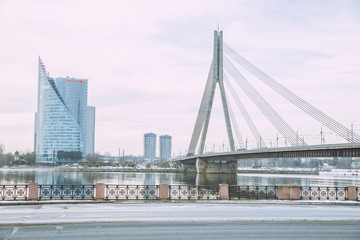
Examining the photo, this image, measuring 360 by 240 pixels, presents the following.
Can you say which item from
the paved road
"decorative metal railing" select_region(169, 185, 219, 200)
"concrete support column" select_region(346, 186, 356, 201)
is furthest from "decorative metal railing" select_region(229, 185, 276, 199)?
the paved road

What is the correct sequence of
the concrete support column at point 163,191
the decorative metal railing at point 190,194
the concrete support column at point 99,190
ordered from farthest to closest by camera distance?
1. the decorative metal railing at point 190,194
2. the concrete support column at point 163,191
3. the concrete support column at point 99,190

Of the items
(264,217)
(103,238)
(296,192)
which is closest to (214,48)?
(296,192)

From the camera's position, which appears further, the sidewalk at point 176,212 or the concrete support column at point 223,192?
the concrete support column at point 223,192

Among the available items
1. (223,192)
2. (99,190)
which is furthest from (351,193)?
(99,190)

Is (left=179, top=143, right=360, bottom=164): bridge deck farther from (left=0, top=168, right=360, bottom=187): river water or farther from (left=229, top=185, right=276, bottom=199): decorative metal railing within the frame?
(left=229, top=185, right=276, bottom=199): decorative metal railing

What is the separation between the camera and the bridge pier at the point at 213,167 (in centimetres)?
9988

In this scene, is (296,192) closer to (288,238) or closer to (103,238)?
(288,238)

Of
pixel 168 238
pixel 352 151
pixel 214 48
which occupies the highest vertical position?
pixel 214 48

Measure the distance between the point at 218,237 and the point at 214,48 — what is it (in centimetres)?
7479

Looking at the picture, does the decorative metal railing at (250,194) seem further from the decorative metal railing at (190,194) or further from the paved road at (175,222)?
the paved road at (175,222)

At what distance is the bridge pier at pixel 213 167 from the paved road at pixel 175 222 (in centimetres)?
7672

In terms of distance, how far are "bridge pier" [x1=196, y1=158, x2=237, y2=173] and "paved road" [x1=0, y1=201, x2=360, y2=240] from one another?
3020 inches

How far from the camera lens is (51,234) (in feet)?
47.7

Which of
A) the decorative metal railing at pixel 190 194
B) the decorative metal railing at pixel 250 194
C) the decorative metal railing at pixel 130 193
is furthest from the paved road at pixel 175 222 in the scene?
the decorative metal railing at pixel 250 194
